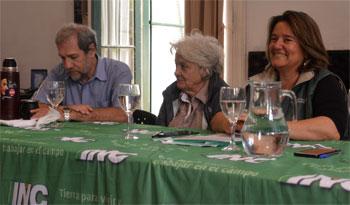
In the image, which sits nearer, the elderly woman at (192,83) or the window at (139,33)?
the elderly woman at (192,83)

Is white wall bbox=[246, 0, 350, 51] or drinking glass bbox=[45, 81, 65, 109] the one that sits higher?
white wall bbox=[246, 0, 350, 51]

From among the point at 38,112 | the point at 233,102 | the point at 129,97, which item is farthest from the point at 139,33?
the point at 233,102

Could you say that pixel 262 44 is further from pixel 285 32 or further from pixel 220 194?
pixel 220 194

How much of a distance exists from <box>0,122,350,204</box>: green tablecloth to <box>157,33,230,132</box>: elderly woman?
0.68 m

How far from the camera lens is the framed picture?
5.14m

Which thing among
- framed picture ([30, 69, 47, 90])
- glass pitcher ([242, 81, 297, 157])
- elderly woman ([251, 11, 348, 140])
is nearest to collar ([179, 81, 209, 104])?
elderly woman ([251, 11, 348, 140])

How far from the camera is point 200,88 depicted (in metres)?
2.35

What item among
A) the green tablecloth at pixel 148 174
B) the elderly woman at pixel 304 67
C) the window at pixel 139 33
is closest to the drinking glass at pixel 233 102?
the green tablecloth at pixel 148 174

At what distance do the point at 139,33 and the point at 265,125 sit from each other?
11.1 ft

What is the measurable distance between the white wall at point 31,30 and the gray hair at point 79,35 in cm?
238

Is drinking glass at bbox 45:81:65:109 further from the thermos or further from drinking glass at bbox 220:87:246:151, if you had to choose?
drinking glass at bbox 220:87:246:151

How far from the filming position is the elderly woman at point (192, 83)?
2283mm

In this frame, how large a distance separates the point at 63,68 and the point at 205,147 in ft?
5.27

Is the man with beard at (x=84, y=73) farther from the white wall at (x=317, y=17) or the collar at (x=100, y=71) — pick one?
the white wall at (x=317, y=17)
